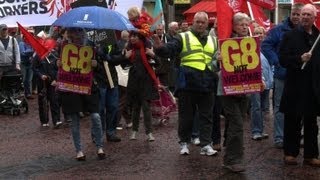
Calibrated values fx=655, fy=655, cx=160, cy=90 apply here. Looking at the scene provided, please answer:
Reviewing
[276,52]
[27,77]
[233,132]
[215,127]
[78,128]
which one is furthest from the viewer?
[27,77]

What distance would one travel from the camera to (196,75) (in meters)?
8.59

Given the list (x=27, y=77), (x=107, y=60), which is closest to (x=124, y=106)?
(x=107, y=60)

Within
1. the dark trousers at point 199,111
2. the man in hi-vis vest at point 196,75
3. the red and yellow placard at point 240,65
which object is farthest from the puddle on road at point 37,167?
the red and yellow placard at point 240,65

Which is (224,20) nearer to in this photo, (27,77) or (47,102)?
(47,102)

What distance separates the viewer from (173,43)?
334 inches

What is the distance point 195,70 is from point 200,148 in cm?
139

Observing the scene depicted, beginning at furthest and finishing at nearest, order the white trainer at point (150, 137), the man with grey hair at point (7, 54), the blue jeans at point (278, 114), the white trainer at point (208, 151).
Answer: the man with grey hair at point (7, 54) → the white trainer at point (150, 137) → the blue jeans at point (278, 114) → the white trainer at point (208, 151)

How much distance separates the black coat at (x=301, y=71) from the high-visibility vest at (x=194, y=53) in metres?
1.05

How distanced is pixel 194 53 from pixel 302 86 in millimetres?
1491

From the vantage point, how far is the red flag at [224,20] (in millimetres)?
7840

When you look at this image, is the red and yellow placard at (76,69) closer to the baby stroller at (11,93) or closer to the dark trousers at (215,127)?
the dark trousers at (215,127)

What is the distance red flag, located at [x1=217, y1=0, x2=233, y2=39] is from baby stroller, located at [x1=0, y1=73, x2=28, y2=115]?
7.69m

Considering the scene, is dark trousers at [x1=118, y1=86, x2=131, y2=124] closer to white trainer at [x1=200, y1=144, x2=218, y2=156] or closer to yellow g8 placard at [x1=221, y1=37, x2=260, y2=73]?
white trainer at [x1=200, y1=144, x2=218, y2=156]

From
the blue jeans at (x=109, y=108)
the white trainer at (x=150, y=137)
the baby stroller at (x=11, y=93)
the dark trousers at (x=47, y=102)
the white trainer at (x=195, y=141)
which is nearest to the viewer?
the white trainer at (x=195, y=141)
